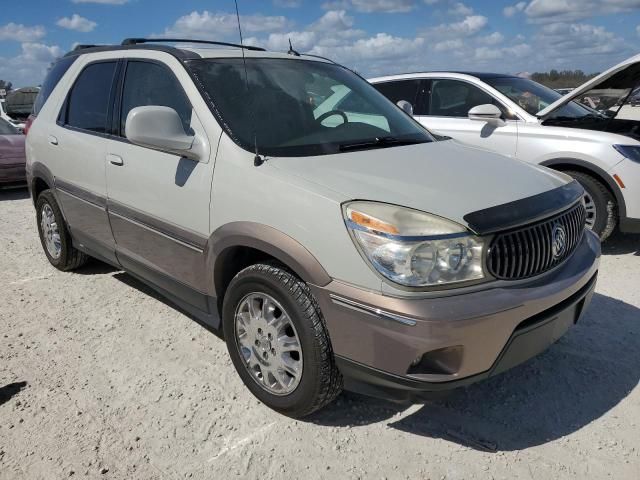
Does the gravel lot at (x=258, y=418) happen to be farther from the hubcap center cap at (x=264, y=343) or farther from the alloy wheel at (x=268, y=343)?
the hubcap center cap at (x=264, y=343)

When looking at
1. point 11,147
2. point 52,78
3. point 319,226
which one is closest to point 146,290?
point 52,78

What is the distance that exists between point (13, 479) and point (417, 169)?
2.31 meters

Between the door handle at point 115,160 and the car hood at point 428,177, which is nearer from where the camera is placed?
the car hood at point 428,177

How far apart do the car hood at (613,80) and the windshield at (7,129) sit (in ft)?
28.8

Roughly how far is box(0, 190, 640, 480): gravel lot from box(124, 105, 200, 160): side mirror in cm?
132

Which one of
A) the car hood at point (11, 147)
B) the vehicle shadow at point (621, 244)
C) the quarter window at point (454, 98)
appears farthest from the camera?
the car hood at point (11, 147)

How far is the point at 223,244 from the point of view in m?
2.82

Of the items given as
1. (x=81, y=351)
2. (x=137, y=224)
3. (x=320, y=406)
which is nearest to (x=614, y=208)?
(x=320, y=406)

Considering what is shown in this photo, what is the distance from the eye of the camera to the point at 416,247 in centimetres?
223

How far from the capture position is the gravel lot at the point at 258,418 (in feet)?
8.14

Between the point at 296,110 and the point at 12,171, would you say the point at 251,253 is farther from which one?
the point at 12,171

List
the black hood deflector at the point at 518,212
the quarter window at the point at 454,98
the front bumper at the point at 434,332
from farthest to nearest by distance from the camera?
1. the quarter window at the point at 454,98
2. the black hood deflector at the point at 518,212
3. the front bumper at the point at 434,332

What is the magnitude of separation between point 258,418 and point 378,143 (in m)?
1.62

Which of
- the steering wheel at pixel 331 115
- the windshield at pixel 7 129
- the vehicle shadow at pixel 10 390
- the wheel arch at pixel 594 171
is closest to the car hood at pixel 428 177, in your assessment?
the steering wheel at pixel 331 115
